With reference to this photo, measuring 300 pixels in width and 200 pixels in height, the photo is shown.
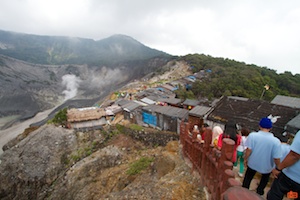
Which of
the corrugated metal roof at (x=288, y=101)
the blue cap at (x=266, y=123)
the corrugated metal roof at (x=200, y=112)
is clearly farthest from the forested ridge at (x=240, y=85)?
the blue cap at (x=266, y=123)

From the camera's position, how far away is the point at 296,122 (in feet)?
34.9

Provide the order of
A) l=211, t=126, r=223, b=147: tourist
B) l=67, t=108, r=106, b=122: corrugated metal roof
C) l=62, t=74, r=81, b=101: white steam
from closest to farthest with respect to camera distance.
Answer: l=211, t=126, r=223, b=147: tourist → l=67, t=108, r=106, b=122: corrugated metal roof → l=62, t=74, r=81, b=101: white steam

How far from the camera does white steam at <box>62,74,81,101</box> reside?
7319cm

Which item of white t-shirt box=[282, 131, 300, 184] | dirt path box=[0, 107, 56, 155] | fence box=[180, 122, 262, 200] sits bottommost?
dirt path box=[0, 107, 56, 155]

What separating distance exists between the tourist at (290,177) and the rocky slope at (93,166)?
352 cm

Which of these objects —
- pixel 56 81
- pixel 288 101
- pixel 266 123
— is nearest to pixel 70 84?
pixel 56 81

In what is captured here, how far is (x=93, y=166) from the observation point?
43.3 feet

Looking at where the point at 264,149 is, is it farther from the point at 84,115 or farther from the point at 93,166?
the point at 84,115

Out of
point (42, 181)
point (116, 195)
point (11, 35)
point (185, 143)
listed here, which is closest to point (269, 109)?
point (185, 143)

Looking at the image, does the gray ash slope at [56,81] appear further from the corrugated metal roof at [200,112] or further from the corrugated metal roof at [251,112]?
the corrugated metal roof at [251,112]

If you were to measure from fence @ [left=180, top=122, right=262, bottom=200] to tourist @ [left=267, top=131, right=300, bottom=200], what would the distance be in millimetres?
702

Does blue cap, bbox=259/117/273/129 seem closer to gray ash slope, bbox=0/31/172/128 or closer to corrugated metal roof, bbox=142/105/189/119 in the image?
corrugated metal roof, bbox=142/105/189/119

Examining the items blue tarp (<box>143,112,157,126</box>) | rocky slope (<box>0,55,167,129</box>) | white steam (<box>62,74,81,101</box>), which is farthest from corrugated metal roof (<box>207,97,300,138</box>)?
white steam (<box>62,74,81,101</box>)

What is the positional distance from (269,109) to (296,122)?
2.70 metres
